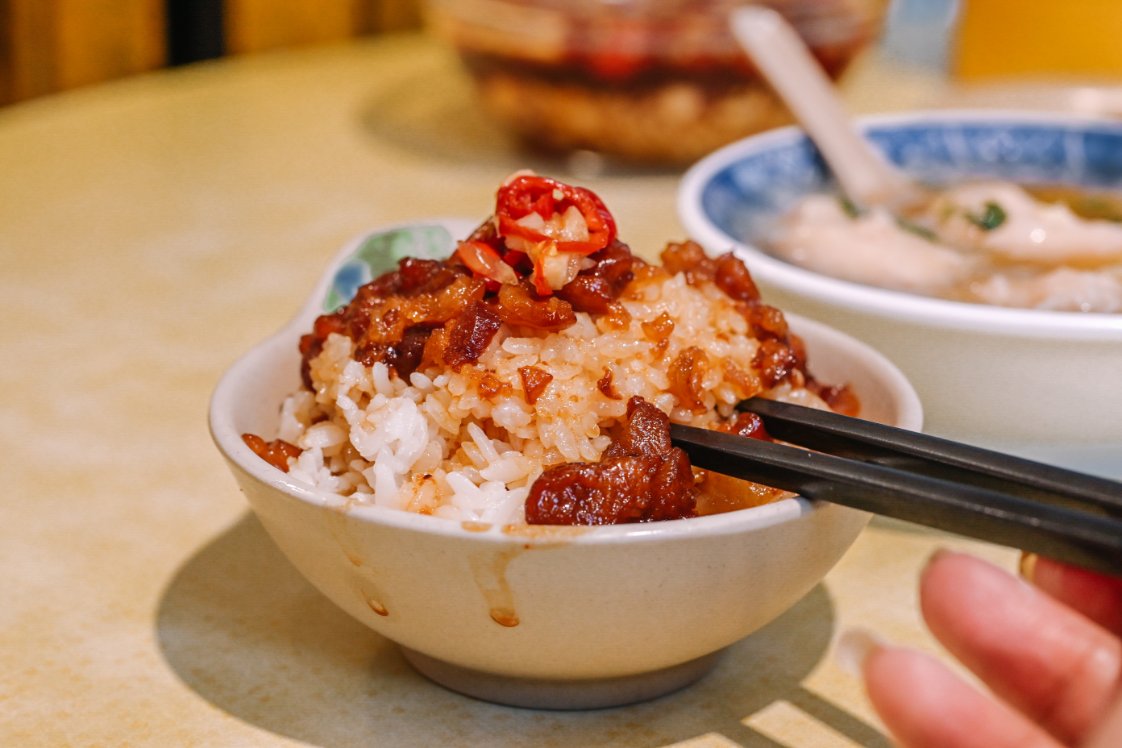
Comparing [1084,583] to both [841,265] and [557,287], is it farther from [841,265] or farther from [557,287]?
[841,265]

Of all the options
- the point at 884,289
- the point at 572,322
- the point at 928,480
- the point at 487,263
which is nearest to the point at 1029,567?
the point at 928,480

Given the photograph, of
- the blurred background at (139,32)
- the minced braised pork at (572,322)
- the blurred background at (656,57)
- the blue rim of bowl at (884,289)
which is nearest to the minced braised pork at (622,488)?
the minced braised pork at (572,322)

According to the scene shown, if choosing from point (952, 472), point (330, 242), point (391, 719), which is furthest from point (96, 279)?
point (952, 472)

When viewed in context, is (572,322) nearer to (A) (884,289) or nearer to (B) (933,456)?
(B) (933,456)

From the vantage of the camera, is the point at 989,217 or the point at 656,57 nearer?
the point at 989,217

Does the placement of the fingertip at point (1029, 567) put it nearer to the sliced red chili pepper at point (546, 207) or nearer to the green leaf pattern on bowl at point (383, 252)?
the sliced red chili pepper at point (546, 207)

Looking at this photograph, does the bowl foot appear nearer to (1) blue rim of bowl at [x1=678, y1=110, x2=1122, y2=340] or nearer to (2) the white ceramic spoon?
(1) blue rim of bowl at [x1=678, y1=110, x2=1122, y2=340]

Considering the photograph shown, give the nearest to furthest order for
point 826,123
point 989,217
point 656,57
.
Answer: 1. point 989,217
2. point 826,123
3. point 656,57
